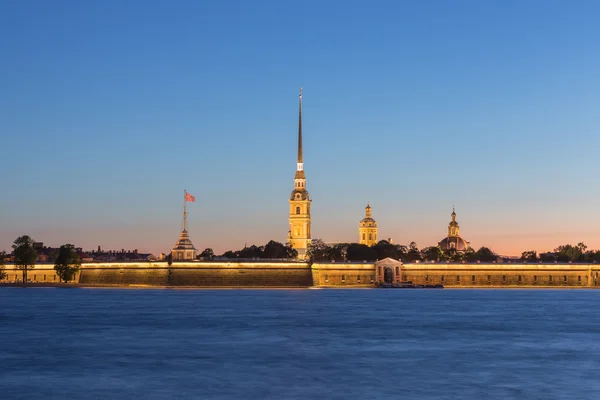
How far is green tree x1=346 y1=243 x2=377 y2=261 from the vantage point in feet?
568

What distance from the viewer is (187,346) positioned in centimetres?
4928

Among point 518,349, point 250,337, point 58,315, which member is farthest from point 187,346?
point 58,315

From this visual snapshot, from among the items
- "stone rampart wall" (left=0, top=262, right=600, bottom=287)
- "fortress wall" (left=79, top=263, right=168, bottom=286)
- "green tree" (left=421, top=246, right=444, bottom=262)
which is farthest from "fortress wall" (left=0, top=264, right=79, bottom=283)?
"green tree" (left=421, top=246, right=444, bottom=262)

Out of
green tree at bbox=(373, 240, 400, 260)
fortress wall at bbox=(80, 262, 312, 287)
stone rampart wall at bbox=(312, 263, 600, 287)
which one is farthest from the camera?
green tree at bbox=(373, 240, 400, 260)

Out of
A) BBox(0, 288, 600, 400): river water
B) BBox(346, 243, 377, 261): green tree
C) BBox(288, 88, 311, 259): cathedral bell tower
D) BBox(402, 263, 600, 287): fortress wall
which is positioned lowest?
BBox(0, 288, 600, 400): river water

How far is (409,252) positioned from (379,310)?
11814 centimetres

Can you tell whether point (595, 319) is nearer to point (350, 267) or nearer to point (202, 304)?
point (202, 304)

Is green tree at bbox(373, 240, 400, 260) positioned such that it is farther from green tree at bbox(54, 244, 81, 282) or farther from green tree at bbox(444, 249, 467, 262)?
green tree at bbox(54, 244, 81, 282)

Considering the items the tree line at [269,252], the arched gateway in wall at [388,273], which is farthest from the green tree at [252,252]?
the arched gateway in wall at [388,273]

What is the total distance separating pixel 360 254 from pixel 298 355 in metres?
128

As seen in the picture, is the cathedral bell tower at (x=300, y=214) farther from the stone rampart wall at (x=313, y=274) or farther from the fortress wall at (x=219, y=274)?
the fortress wall at (x=219, y=274)

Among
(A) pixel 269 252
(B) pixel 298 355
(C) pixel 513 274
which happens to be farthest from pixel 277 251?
(B) pixel 298 355

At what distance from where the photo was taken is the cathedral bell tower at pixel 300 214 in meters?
183

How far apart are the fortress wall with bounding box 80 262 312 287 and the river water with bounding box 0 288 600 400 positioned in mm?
55692
